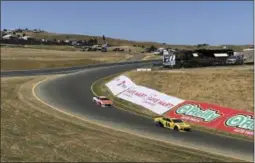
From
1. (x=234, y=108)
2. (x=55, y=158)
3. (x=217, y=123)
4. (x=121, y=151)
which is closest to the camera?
(x=55, y=158)

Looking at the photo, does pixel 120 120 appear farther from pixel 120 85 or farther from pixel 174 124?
pixel 120 85

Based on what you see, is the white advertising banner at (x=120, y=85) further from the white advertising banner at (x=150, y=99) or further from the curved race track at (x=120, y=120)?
the curved race track at (x=120, y=120)

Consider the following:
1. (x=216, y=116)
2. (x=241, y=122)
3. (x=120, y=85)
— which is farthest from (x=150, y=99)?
(x=241, y=122)

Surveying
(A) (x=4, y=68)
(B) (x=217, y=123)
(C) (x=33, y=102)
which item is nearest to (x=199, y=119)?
(B) (x=217, y=123)

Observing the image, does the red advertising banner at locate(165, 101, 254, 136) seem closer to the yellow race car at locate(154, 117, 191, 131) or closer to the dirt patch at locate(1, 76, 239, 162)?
the yellow race car at locate(154, 117, 191, 131)

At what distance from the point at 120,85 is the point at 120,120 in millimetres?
22037

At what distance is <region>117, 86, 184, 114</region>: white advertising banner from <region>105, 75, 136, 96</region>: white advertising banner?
2.05 metres

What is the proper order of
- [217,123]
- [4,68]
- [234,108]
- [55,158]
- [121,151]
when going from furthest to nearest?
[4,68], [234,108], [217,123], [121,151], [55,158]

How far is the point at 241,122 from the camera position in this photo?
42.2 metres

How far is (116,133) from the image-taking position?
40.0 m

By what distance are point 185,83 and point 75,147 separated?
100.0 feet

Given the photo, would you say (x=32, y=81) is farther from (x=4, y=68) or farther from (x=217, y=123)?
(x=217, y=123)

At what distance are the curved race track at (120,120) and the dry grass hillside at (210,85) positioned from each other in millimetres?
9055

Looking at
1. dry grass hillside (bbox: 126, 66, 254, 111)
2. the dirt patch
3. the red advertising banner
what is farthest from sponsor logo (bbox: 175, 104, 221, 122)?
the dirt patch
